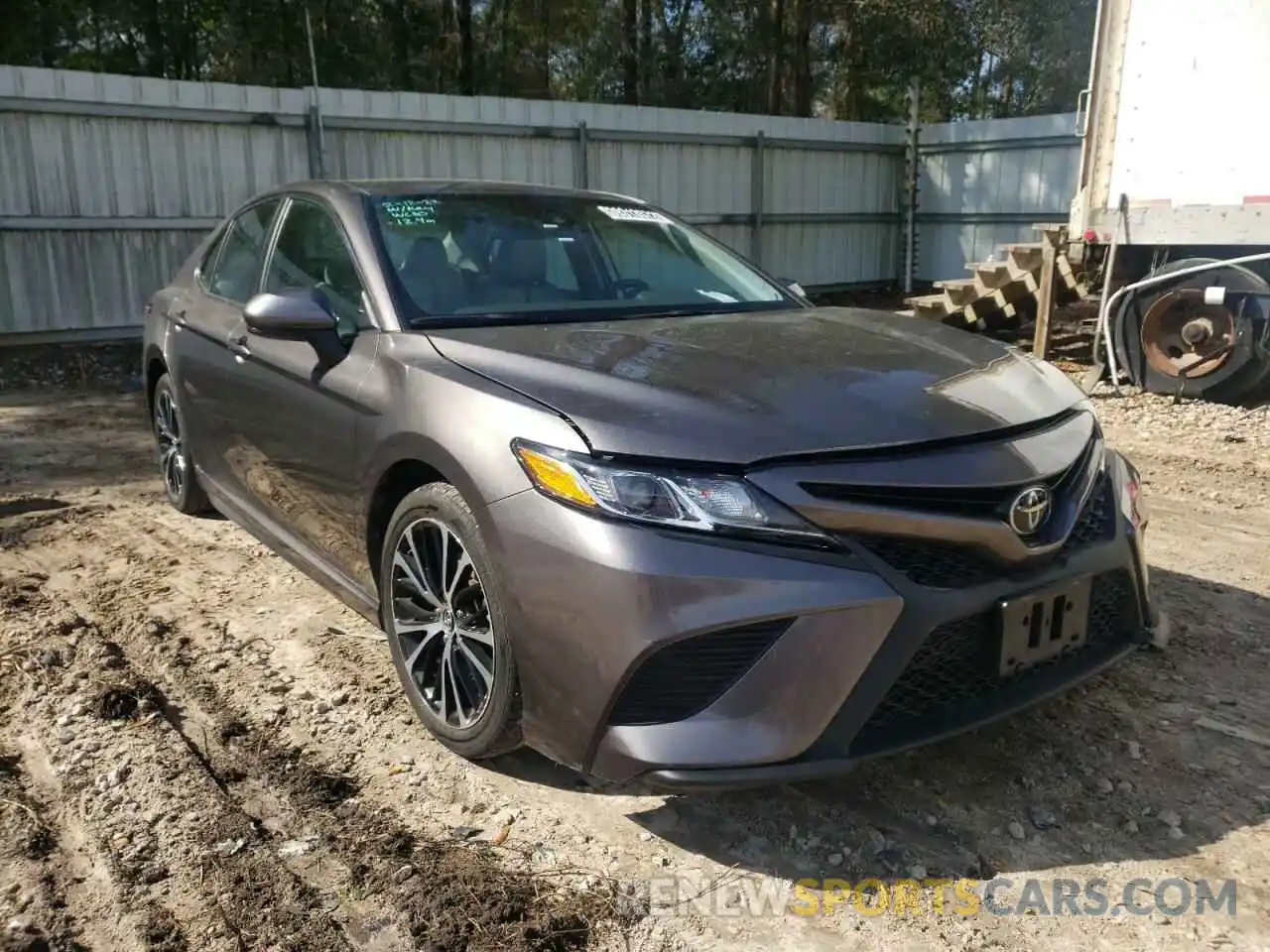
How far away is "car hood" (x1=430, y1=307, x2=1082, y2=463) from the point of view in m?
2.38

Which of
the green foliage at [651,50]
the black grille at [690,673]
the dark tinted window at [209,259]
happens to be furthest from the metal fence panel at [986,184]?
the black grille at [690,673]

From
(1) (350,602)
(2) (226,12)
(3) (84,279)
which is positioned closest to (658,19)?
(2) (226,12)

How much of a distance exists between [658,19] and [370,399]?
22389 millimetres

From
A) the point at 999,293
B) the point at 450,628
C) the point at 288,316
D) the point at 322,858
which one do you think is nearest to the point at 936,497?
the point at 450,628

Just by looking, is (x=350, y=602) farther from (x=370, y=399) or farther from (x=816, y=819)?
(x=816, y=819)

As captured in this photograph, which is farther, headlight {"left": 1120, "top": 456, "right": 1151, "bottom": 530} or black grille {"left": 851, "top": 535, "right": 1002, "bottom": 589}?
headlight {"left": 1120, "top": 456, "right": 1151, "bottom": 530}

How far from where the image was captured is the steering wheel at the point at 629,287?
3701mm

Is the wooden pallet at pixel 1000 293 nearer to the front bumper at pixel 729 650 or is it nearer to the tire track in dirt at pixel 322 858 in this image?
the front bumper at pixel 729 650

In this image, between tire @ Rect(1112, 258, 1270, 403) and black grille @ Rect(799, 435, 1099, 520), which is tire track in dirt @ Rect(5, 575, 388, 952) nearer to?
black grille @ Rect(799, 435, 1099, 520)

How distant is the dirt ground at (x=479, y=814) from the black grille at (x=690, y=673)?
36 centimetres

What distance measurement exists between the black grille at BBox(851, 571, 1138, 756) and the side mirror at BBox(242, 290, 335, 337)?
1.95m

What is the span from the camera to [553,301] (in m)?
3.50

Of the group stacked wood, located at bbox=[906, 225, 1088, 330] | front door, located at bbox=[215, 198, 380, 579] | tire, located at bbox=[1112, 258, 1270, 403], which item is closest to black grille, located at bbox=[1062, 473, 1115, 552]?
front door, located at bbox=[215, 198, 380, 579]

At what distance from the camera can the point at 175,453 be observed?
516 centimetres
